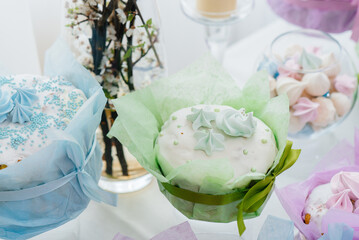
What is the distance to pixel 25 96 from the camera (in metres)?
0.65

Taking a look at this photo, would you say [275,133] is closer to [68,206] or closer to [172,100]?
[172,100]

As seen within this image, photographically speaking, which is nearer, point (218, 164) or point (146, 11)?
point (218, 164)

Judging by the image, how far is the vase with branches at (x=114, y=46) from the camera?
0.72m

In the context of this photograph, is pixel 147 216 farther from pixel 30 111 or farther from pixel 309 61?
pixel 309 61

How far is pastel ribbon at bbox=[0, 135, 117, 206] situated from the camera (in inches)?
23.2

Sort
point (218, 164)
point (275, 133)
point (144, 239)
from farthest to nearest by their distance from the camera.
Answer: point (144, 239) → point (275, 133) → point (218, 164)

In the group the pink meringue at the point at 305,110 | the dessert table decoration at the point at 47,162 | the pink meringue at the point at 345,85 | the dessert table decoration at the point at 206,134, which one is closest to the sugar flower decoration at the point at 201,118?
the dessert table decoration at the point at 206,134

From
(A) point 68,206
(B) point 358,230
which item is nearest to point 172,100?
(A) point 68,206

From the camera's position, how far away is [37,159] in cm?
58

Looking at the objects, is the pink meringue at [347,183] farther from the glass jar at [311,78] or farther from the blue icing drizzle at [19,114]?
the blue icing drizzle at [19,114]

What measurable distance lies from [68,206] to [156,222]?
0.73 ft

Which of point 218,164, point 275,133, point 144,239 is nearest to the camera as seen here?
point 218,164

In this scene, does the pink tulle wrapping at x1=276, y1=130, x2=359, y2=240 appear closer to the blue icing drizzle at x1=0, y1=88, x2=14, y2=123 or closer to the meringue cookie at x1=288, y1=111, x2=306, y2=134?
the meringue cookie at x1=288, y1=111, x2=306, y2=134

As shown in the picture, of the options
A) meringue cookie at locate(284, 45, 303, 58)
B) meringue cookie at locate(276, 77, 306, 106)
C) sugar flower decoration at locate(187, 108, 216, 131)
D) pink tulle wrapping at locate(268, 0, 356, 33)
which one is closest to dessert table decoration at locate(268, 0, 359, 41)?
pink tulle wrapping at locate(268, 0, 356, 33)
